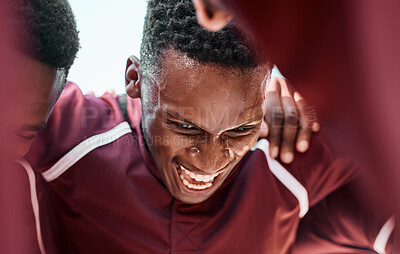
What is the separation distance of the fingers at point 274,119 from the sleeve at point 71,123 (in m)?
0.23

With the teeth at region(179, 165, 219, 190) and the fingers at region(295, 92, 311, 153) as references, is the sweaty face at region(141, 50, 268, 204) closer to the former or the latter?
the teeth at region(179, 165, 219, 190)

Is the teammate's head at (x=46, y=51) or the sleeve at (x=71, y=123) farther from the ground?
the teammate's head at (x=46, y=51)

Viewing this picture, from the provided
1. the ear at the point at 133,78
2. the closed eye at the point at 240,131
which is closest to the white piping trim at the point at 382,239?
the closed eye at the point at 240,131

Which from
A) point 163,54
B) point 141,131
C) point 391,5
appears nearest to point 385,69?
point 391,5

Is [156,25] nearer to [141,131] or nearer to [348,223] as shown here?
[141,131]

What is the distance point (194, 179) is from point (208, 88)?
0.51ft

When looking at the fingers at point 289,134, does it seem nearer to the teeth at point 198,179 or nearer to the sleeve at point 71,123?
the teeth at point 198,179

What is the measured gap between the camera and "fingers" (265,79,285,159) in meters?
0.60

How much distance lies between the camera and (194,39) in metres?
0.44

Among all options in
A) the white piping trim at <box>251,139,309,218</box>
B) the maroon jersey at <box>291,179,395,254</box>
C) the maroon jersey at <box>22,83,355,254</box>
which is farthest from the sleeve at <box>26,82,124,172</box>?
the maroon jersey at <box>291,179,395,254</box>

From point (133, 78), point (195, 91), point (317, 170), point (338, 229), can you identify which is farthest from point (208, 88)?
point (338, 229)

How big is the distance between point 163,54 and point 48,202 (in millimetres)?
278

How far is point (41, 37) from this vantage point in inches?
16.4

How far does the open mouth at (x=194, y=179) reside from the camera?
0.54 metres
